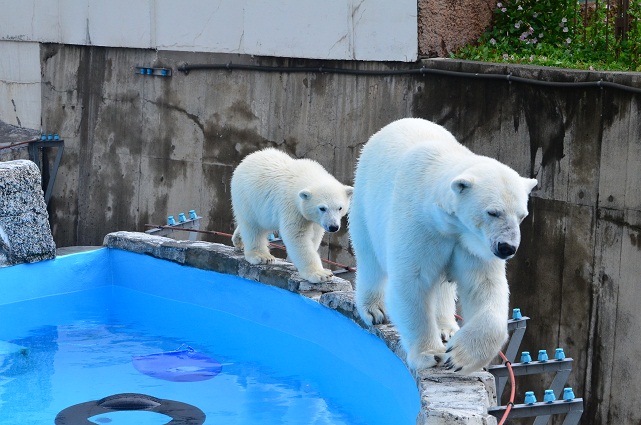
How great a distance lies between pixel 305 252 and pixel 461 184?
221cm

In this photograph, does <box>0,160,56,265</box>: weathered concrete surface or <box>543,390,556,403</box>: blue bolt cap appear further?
<box>0,160,56,265</box>: weathered concrete surface

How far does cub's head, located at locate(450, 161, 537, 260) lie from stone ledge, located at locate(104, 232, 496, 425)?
550mm

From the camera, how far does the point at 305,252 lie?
5.20 metres

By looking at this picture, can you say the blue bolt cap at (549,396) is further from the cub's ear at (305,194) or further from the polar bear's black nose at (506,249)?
the cub's ear at (305,194)

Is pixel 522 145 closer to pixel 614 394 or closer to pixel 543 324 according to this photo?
pixel 543 324

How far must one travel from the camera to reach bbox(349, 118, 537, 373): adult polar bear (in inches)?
121

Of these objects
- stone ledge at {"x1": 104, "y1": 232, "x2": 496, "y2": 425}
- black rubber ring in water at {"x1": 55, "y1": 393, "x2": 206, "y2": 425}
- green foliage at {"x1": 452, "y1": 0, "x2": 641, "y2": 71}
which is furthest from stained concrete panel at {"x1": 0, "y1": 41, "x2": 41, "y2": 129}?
black rubber ring in water at {"x1": 55, "y1": 393, "x2": 206, "y2": 425}

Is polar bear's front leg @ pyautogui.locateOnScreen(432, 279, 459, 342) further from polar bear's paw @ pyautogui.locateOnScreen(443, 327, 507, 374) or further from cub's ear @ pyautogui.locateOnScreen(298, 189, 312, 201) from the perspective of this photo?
cub's ear @ pyautogui.locateOnScreen(298, 189, 312, 201)

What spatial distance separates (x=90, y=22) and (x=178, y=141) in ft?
5.01

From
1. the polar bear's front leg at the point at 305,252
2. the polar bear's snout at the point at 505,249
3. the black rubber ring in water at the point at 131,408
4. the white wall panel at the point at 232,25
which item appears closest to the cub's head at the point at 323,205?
the polar bear's front leg at the point at 305,252

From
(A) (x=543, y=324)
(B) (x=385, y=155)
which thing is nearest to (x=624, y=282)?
(A) (x=543, y=324)

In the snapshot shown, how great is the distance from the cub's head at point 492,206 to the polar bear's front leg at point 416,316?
0.40m

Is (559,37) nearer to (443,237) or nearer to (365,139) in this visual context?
(365,139)

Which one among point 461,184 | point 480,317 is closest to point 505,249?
point 461,184
